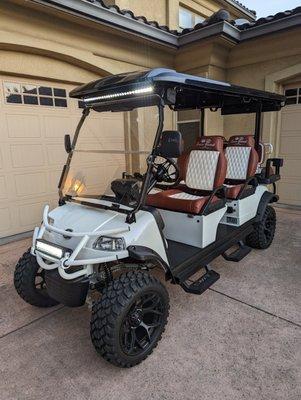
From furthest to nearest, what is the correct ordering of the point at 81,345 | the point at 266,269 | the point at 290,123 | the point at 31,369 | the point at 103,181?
the point at 290,123 < the point at 266,269 < the point at 103,181 < the point at 81,345 < the point at 31,369

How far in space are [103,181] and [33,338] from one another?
1388 mm

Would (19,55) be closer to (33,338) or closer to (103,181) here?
(103,181)

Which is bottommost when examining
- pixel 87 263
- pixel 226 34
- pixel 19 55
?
pixel 87 263

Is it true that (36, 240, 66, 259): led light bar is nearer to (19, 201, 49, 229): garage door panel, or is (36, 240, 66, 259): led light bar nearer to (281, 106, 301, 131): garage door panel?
(19, 201, 49, 229): garage door panel

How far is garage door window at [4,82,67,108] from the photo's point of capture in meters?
4.20

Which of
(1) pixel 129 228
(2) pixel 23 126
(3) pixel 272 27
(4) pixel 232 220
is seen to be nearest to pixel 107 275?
(1) pixel 129 228

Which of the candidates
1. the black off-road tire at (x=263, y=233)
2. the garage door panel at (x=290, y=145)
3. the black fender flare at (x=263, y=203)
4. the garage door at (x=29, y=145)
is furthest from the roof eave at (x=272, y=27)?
the garage door at (x=29, y=145)

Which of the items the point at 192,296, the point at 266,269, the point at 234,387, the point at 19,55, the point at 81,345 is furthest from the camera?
the point at 19,55

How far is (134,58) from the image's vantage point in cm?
541

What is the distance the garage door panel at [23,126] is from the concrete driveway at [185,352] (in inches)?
93.0

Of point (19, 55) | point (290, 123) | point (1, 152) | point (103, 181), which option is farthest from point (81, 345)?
point (290, 123)

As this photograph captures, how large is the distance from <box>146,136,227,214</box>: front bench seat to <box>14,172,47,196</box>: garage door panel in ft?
7.72

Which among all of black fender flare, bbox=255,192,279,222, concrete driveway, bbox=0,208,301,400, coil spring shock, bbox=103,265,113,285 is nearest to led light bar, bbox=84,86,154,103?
coil spring shock, bbox=103,265,113,285

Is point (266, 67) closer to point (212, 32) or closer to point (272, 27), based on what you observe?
point (272, 27)
